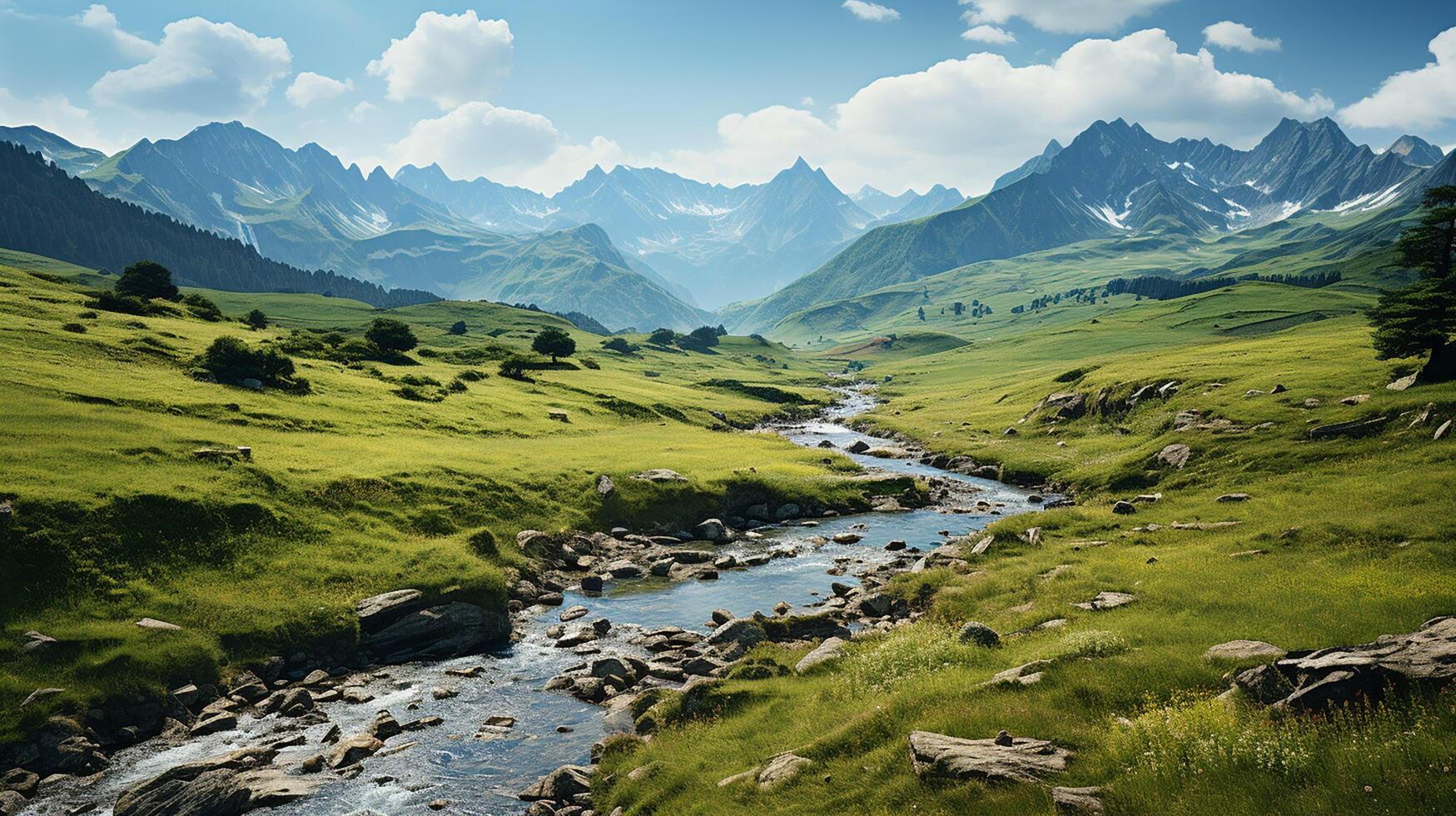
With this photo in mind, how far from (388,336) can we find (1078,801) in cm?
12396

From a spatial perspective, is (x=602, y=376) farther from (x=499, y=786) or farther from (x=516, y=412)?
(x=499, y=786)

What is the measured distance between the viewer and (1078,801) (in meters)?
12.8

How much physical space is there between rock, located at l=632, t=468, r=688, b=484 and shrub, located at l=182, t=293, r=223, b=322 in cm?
8802

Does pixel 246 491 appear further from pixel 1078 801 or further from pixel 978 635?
pixel 1078 801

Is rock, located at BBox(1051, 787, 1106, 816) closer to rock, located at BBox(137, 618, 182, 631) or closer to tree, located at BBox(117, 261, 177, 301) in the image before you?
rock, located at BBox(137, 618, 182, 631)

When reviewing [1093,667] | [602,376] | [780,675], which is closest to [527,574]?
[780,675]

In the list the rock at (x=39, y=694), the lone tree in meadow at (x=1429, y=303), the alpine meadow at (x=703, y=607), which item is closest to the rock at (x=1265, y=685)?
the alpine meadow at (x=703, y=607)

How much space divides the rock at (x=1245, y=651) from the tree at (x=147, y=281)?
137 metres

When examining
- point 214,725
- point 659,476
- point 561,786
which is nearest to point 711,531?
point 659,476

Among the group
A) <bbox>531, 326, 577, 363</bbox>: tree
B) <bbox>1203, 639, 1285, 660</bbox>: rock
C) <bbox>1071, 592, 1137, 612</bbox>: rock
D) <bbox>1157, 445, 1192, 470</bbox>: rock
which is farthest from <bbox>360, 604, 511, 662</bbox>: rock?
<bbox>531, 326, 577, 363</bbox>: tree

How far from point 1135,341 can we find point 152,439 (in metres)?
210

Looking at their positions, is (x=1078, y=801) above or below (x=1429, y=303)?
below

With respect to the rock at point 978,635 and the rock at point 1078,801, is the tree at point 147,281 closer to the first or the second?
the rock at point 978,635

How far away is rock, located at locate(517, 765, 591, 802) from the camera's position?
70.6 ft
